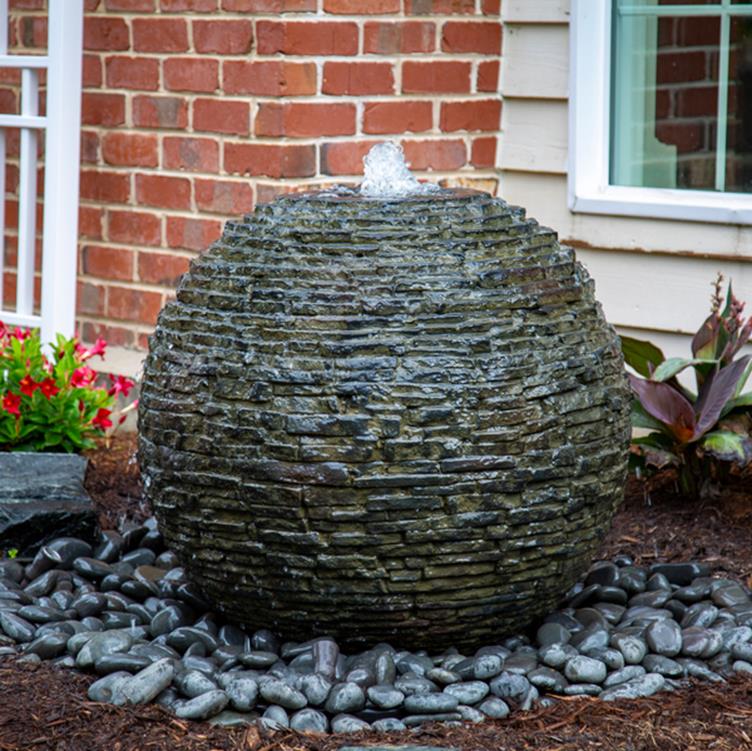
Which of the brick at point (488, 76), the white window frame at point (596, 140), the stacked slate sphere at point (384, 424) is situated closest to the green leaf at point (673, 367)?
the white window frame at point (596, 140)

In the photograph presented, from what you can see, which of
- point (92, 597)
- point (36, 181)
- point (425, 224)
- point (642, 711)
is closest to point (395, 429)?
point (425, 224)

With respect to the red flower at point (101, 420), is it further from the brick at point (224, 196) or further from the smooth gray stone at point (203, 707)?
the smooth gray stone at point (203, 707)

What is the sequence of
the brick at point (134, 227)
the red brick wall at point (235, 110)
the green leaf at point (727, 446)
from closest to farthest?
the green leaf at point (727, 446)
the red brick wall at point (235, 110)
the brick at point (134, 227)

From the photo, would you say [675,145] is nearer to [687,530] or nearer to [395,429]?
[687,530]

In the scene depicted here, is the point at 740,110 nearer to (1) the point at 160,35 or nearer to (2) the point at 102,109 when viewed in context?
(1) the point at 160,35

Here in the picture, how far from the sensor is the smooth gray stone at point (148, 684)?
109 inches

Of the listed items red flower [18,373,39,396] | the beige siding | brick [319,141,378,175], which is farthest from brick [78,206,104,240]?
the beige siding

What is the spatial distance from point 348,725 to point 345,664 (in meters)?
0.23

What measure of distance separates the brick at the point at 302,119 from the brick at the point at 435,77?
33 cm

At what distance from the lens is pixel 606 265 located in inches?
201

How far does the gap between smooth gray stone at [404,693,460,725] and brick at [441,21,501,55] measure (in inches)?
122

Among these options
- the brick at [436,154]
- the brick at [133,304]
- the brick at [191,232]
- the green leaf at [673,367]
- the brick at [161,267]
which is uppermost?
the brick at [436,154]

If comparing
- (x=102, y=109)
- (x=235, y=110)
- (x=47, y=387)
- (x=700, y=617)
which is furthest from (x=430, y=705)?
(x=102, y=109)

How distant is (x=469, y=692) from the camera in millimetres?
2805
